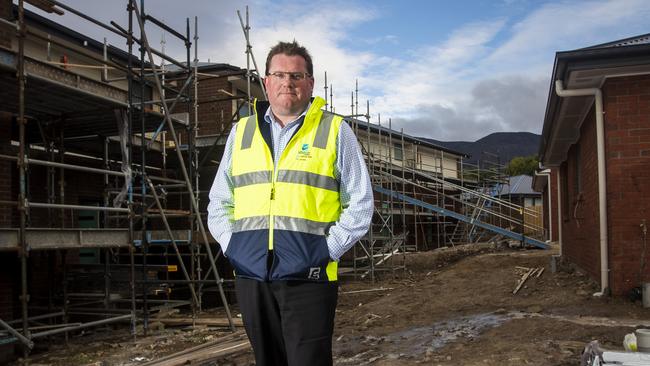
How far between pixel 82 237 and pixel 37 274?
2739 millimetres

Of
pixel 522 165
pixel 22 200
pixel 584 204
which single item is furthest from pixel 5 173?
pixel 522 165

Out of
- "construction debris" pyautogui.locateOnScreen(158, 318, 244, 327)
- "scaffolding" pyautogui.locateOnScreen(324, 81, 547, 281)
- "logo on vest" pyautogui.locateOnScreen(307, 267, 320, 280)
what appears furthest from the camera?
"scaffolding" pyautogui.locateOnScreen(324, 81, 547, 281)

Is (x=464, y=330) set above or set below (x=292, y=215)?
below

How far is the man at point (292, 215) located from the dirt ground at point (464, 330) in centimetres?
346

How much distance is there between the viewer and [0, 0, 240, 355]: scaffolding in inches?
287

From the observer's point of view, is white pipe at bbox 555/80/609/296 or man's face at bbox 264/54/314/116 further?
white pipe at bbox 555/80/609/296

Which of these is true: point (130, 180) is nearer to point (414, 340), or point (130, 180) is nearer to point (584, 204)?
point (414, 340)

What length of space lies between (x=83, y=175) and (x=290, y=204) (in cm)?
1036

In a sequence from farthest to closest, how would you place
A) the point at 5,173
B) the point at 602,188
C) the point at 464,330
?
1. the point at 602,188
2. the point at 5,173
3. the point at 464,330

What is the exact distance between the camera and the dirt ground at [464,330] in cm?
610

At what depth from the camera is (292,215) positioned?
274 centimetres

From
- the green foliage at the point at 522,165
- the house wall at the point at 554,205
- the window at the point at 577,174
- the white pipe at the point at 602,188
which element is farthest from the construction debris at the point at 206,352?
the green foliage at the point at 522,165

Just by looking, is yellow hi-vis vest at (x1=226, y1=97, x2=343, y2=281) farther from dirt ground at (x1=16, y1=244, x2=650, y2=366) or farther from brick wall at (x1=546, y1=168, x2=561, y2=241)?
brick wall at (x1=546, y1=168, x2=561, y2=241)

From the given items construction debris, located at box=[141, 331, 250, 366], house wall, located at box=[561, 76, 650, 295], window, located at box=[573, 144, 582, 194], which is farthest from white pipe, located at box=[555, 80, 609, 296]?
construction debris, located at box=[141, 331, 250, 366]
